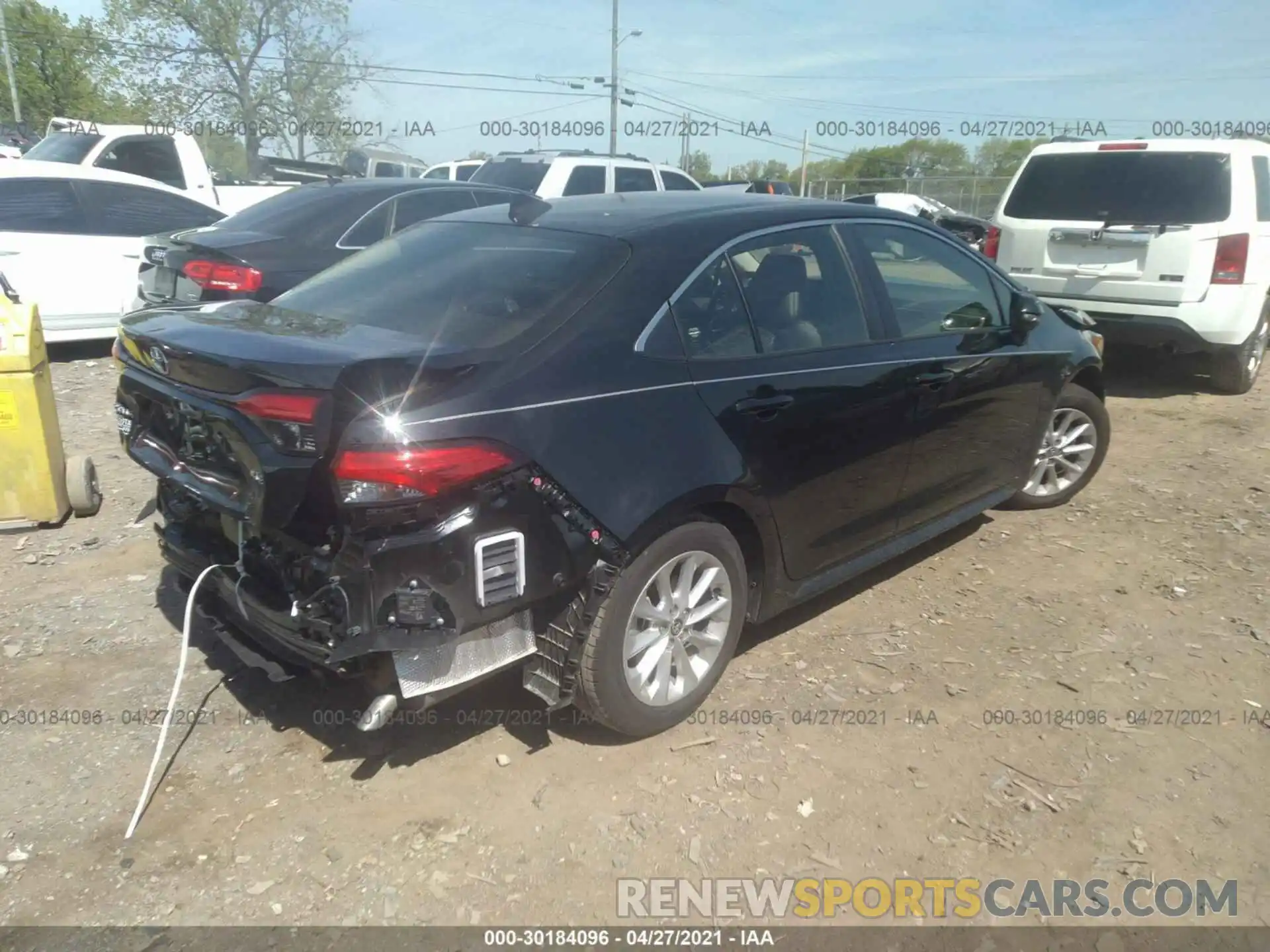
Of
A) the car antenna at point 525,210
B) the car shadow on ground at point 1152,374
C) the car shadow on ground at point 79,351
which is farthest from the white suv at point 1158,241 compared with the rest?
the car shadow on ground at point 79,351

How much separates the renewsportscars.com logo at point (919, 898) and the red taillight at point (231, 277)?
4.94m

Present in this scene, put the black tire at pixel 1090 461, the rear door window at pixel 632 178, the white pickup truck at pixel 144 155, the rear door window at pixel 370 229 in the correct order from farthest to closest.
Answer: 1. the rear door window at pixel 632 178
2. the white pickup truck at pixel 144 155
3. the rear door window at pixel 370 229
4. the black tire at pixel 1090 461

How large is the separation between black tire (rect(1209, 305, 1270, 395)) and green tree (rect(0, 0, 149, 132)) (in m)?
38.7

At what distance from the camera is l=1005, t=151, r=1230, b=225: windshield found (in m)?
7.01

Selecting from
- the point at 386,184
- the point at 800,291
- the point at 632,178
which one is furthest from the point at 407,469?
the point at 632,178

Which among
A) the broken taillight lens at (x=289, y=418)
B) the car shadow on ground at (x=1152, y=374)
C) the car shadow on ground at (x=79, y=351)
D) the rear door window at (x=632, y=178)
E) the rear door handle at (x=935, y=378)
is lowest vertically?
the car shadow on ground at (x=1152, y=374)

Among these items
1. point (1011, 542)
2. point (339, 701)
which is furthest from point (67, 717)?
point (1011, 542)

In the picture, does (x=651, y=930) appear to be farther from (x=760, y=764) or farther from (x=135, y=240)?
(x=135, y=240)

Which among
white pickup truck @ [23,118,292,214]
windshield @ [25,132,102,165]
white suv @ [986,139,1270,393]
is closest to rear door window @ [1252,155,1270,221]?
white suv @ [986,139,1270,393]

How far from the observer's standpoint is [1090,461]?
521 cm

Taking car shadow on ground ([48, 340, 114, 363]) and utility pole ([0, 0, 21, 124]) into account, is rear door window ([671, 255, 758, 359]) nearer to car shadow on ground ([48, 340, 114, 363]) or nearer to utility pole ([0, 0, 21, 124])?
car shadow on ground ([48, 340, 114, 363])

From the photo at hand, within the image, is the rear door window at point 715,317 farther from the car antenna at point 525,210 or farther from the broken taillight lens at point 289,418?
the broken taillight lens at point 289,418

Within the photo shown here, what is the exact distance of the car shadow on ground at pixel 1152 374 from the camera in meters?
8.14

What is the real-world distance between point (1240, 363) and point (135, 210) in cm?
972
